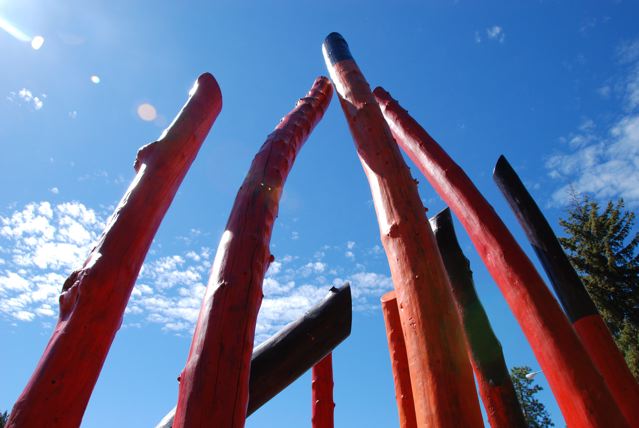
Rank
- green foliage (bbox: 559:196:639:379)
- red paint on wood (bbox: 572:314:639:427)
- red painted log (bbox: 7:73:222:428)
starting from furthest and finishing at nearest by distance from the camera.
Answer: green foliage (bbox: 559:196:639:379), red paint on wood (bbox: 572:314:639:427), red painted log (bbox: 7:73:222:428)

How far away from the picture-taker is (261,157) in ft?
9.75

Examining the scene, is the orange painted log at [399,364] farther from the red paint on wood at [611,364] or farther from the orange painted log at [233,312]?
the orange painted log at [233,312]

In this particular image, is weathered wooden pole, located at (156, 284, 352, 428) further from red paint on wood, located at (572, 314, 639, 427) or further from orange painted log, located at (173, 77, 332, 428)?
red paint on wood, located at (572, 314, 639, 427)

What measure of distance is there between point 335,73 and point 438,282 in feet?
8.86

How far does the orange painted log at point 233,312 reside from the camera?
1.46 m

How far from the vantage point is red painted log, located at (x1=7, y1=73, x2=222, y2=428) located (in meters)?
1.46

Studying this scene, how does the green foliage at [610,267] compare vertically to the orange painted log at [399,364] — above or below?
above

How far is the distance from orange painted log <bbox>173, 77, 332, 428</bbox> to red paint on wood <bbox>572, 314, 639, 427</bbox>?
238cm

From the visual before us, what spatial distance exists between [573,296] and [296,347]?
8.07ft

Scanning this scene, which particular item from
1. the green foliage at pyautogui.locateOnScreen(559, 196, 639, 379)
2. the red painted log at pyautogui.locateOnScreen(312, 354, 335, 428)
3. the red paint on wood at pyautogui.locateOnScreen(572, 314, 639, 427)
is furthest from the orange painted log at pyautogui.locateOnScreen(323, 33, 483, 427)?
the green foliage at pyautogui.locateOnScreen(559, 196, 639, 379)

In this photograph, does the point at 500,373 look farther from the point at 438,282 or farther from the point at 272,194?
the point at 272,194

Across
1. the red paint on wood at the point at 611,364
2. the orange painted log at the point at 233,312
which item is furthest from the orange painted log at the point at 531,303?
the orange painted log at the point at 233,312

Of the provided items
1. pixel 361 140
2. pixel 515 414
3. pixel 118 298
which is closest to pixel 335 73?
pixel 361 140

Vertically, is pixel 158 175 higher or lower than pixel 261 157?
lower
